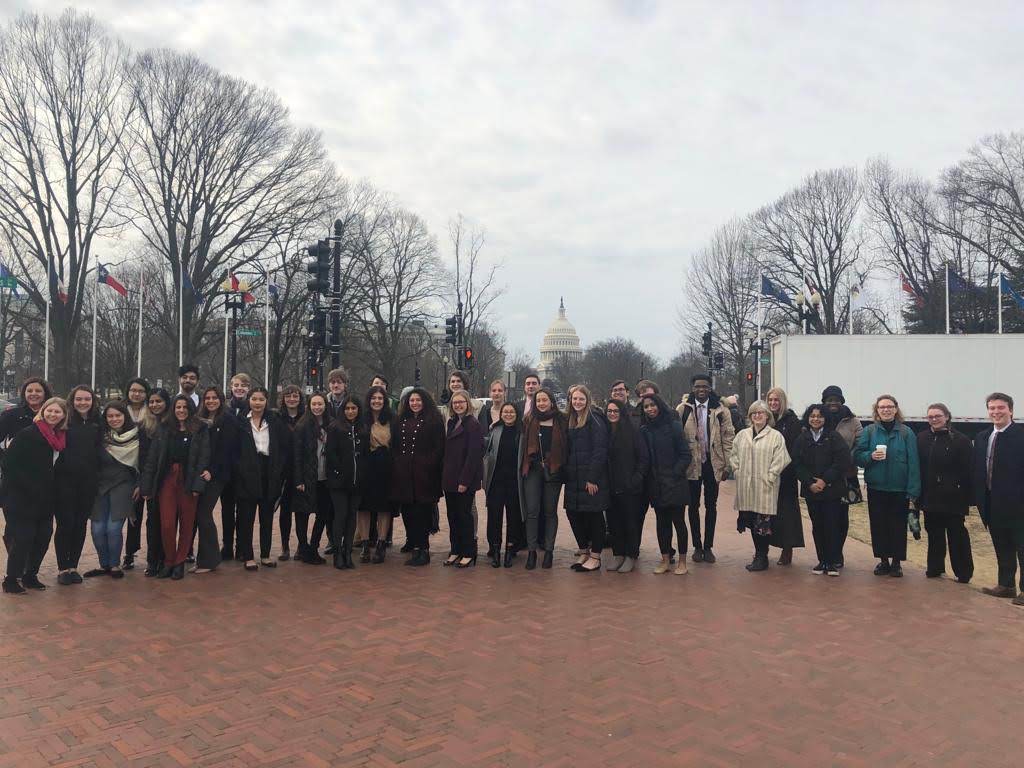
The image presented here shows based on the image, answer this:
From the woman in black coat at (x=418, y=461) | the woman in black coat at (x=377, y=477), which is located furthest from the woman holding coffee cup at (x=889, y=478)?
the woman in black coat at (x=377, y=477)

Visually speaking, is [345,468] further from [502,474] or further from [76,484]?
[76,484]

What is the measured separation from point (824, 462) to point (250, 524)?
615cm

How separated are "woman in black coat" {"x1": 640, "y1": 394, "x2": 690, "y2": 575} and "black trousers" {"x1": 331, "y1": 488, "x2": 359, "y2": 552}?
3189 millimetres

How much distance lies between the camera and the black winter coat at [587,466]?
25.6 ft

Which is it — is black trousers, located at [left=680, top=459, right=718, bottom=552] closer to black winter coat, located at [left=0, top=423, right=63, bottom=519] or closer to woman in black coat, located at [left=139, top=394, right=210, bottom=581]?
woman in black coat, located at [left=139, top=394, right=210, bottom=581]

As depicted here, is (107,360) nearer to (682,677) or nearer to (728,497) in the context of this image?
(728,497)

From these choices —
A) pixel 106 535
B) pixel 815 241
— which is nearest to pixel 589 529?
pixel 106 535

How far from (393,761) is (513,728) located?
708 mm

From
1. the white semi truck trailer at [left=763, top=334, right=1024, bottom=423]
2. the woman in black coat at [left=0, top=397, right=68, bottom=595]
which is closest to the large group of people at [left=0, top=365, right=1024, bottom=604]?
the woman in black coat at [left=0, top=397, right=68, bottom=595]

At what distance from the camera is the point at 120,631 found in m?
5.68

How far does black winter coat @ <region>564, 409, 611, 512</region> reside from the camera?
780cm

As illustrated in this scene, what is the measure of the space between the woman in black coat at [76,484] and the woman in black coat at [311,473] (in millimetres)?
1906

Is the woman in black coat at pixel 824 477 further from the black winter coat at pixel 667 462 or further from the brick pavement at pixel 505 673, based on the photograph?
the black winter coat at pixel 667 462

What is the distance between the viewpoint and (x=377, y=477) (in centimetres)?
811
